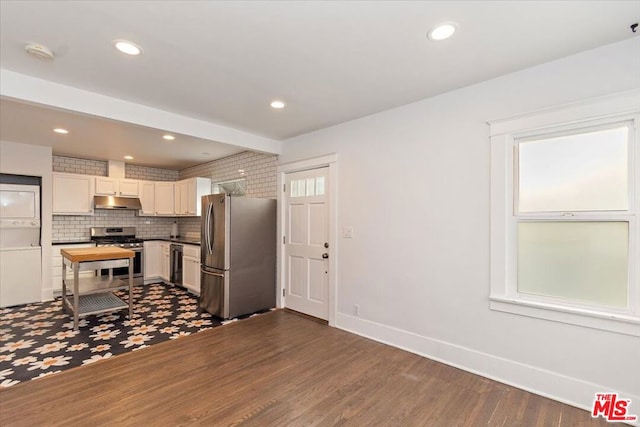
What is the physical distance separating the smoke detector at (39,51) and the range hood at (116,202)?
4128 mm

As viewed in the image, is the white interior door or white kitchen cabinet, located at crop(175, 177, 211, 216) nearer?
the white interior door

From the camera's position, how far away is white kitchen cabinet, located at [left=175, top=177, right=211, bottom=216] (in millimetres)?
5777

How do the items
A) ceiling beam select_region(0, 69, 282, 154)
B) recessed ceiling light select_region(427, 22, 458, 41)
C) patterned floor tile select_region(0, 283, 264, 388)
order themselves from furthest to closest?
patterned floor tile select_region(0, 283, 264, 388) → ceiling beam select_region(0, 69, 282, 154) → recessed ceiling light select_region(427, 22, 458, 41)

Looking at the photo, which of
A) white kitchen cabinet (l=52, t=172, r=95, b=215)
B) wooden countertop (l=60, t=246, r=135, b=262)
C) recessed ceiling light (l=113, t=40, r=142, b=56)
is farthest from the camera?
white kitchen cabinet (l=52, t=172, r=95, b=215)

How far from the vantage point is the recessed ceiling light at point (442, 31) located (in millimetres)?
1858

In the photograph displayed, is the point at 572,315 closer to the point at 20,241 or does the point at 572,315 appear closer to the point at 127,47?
the point at 127,47

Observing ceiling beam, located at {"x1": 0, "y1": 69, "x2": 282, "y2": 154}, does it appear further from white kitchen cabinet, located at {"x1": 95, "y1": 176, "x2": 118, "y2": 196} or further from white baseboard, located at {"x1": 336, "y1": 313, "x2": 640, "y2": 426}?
white kitchen cabinet, located at {"x1": 95, "y1": 176, "x2": 118, "y2": 196}

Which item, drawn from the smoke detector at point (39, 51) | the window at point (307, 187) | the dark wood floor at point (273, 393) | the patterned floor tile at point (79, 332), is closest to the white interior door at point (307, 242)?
the window at point (307, 187)

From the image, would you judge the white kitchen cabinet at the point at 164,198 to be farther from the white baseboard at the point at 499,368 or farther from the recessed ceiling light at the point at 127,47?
the white baseboard at the point at 499,368

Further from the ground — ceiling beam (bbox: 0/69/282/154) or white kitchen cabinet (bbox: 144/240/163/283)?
ceiling beam (bbox: 0/69/282/154)

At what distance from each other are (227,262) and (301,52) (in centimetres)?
287

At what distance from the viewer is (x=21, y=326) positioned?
3.71 metres

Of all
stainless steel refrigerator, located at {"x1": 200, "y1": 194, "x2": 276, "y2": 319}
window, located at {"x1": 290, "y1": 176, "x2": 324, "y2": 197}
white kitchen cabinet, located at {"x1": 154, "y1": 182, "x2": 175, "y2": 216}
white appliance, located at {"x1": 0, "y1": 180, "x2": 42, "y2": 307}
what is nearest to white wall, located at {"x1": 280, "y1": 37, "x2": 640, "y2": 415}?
window, located at {"x1": 290, "y1": 176, "x2": 324, "y2": 197}

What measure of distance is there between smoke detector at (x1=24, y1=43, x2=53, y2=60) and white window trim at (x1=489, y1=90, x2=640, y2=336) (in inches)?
137
